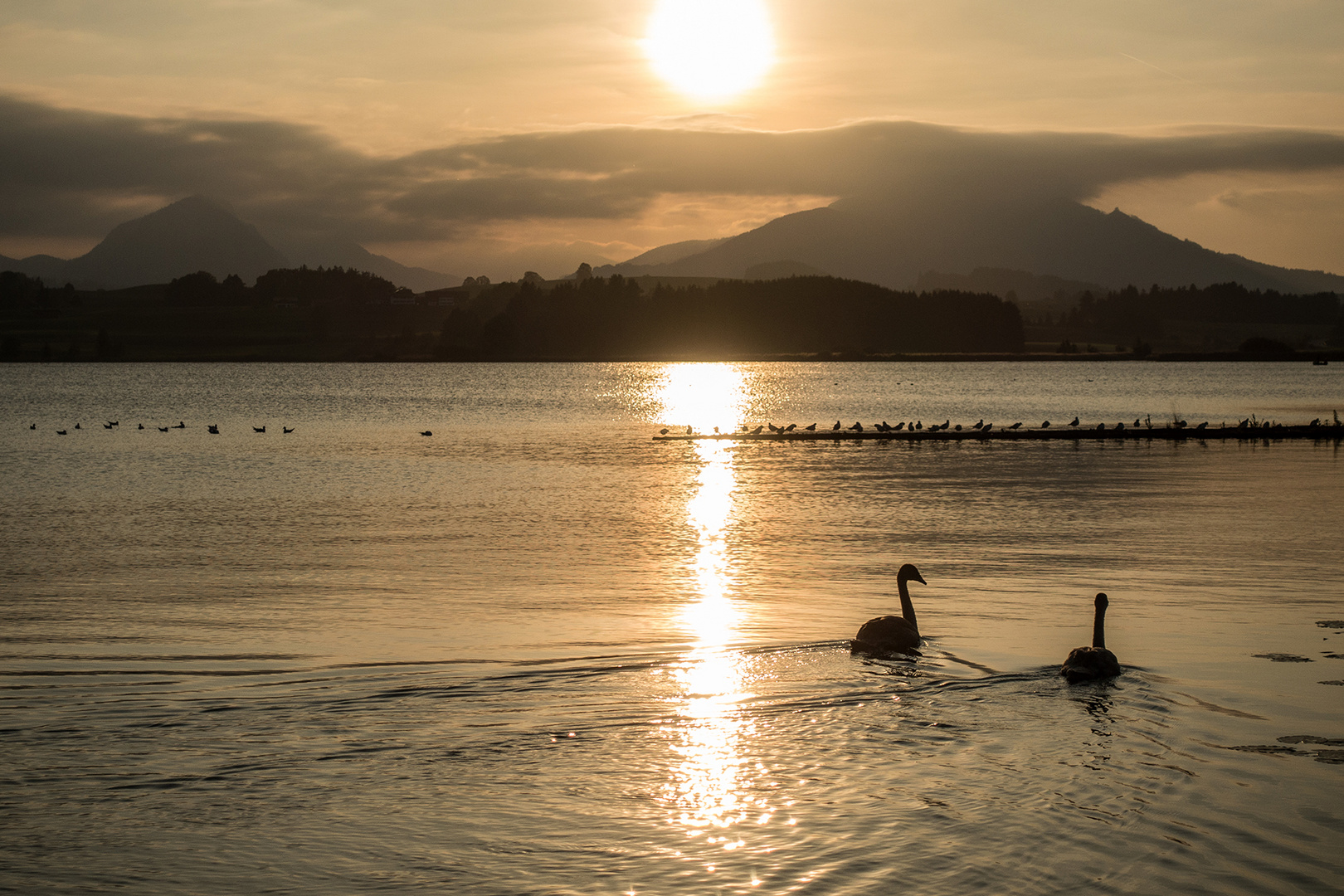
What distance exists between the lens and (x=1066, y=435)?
59188 mm

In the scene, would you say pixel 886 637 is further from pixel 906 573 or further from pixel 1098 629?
pixel 1098 629

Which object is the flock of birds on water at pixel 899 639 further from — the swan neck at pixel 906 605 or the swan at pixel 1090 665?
the swan neck at pixel 906 605

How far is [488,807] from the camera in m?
9.48

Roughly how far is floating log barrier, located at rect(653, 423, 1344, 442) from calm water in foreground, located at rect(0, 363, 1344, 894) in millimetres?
25815

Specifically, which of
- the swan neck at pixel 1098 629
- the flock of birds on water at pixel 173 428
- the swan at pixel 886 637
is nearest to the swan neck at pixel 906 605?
the swan at pixel 886 637

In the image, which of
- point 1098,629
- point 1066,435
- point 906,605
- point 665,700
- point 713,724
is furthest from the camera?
point 1066,435

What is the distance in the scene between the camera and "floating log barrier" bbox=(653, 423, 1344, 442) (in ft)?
193

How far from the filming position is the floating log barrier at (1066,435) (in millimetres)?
58688

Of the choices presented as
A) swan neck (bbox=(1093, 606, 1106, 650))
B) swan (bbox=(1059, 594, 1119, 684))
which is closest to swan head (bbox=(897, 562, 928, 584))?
swan neck (bbox=(1093, 606, 1106, 650))

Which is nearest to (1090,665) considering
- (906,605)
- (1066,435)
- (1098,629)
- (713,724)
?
(1098,629)

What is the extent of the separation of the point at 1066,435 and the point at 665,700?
5118 cm

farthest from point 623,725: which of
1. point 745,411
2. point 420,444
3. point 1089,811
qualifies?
point 745,411

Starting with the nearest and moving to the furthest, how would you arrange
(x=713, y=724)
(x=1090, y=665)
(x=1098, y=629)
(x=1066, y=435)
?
(x=713, y=724)
(x=1090, y=665)
(x=1098, y=629)
(x=1066, y=435)

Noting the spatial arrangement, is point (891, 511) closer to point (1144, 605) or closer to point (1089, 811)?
point (1144, 605)
